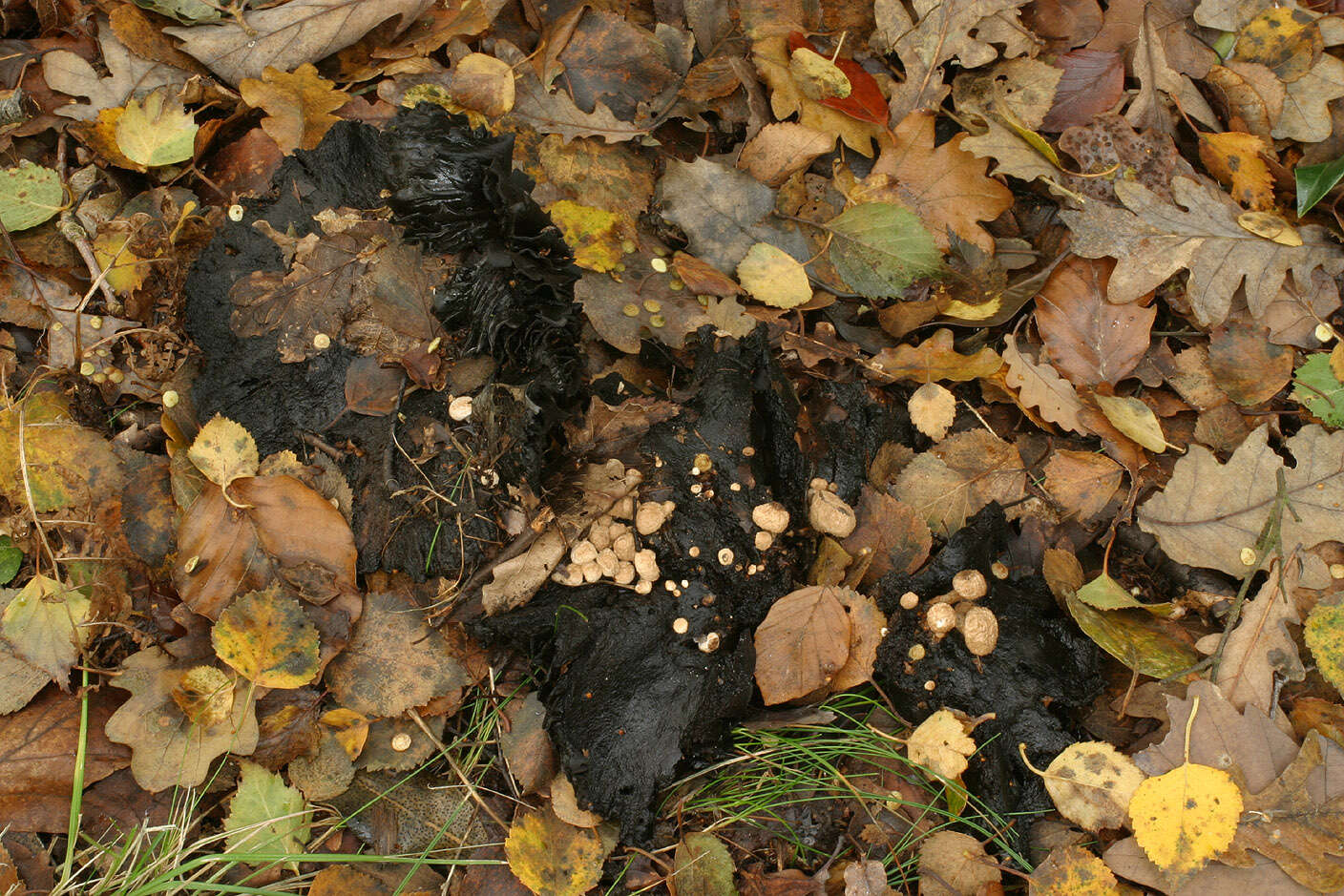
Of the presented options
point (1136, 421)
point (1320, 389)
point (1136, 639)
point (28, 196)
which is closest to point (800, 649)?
point (1136, 639)

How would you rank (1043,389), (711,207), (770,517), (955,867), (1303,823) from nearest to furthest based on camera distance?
(1303,823) → (955,867) → (770,517) → (1043,389) → (711,207)

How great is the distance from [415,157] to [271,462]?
3.19 feet

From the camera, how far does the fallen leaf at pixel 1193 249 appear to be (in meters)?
2.64

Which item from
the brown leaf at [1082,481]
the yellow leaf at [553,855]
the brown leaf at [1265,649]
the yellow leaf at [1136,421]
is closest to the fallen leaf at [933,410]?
the brown leaf at [1082,481]

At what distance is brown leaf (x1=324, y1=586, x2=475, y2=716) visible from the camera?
2406mm

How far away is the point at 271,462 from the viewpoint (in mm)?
2451

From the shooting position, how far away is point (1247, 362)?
104 inches

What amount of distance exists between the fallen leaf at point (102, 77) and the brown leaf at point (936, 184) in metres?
2.36

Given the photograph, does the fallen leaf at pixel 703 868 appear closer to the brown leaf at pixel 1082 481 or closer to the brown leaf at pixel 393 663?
the brown leaf at pixel 393 663

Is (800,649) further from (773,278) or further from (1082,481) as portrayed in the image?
(773,278)

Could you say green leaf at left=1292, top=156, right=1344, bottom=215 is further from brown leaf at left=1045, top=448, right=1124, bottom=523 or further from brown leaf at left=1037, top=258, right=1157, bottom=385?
brown leaf at left=1045, top=448, right=1124, bottom=523

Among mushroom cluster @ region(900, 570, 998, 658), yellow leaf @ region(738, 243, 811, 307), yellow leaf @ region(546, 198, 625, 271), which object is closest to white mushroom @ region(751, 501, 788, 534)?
mushroom cluster @ region(900, 570, 998, 658)

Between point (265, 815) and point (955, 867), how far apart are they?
6.10ft

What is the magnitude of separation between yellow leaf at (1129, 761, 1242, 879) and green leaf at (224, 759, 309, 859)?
2.21 m
